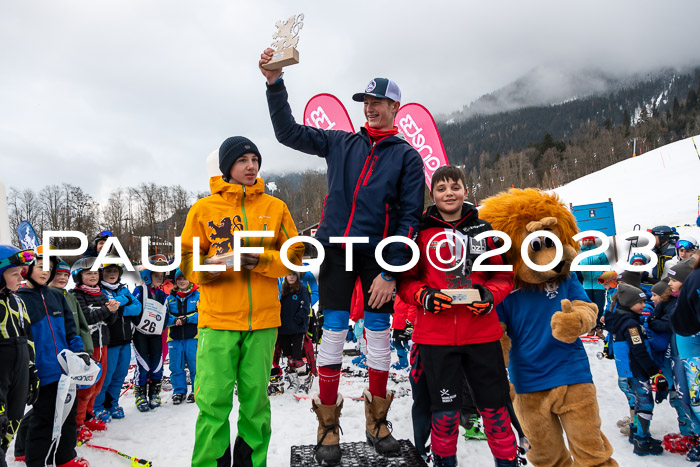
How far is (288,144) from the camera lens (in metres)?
2.97

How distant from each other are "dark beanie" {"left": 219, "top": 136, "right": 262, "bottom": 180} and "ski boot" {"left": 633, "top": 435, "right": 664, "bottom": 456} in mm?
4628

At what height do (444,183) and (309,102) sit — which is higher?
(309,102)

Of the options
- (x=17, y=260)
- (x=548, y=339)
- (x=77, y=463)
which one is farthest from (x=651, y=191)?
(x=17, y=260)

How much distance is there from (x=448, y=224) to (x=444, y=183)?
29 centimetres

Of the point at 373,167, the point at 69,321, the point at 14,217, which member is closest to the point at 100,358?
the point at 69,321

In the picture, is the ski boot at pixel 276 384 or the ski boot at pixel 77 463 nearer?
the ski boot at pixel 77 463

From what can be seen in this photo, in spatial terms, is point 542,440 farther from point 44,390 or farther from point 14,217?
point 14,217

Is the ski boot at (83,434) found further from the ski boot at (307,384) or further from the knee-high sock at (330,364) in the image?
the knee-high sock at (330,364)

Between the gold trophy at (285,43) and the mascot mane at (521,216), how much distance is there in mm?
1779

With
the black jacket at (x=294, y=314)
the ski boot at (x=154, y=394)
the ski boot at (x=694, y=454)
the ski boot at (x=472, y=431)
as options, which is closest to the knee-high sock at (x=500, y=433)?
the ski boot at (x=472, y=431)

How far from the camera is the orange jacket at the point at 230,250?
8.84 feet

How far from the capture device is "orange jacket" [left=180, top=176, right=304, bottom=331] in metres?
2.69

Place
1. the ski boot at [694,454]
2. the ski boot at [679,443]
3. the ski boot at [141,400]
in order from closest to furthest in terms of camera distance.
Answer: the ski boot at [694,454] → the ski boot at [679,443] → the ski boot at [141,400]

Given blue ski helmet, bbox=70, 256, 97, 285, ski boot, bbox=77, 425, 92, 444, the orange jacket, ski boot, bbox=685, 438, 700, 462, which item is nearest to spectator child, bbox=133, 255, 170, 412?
blue ski helmet, bbox=70, 256, 97, 285
